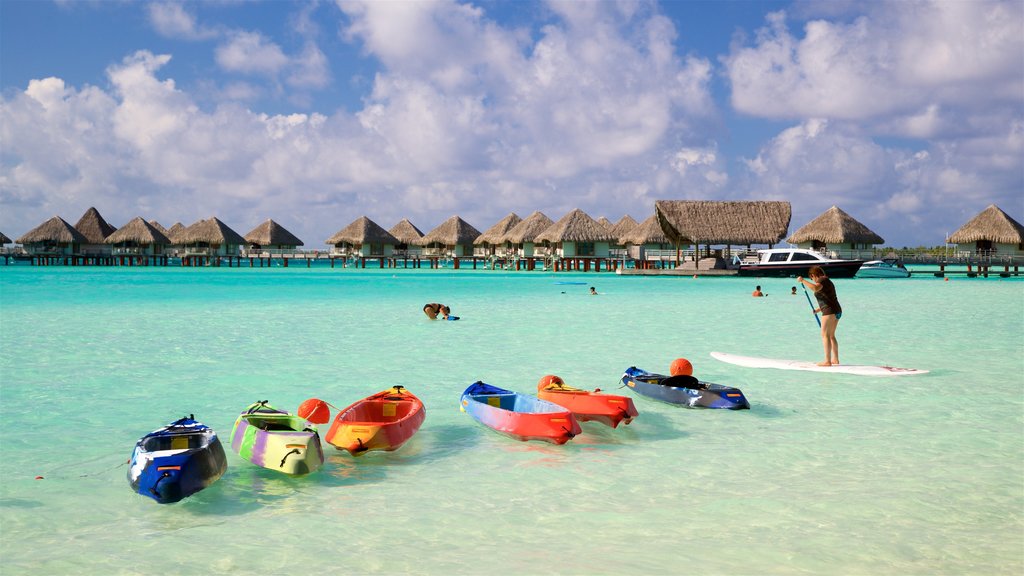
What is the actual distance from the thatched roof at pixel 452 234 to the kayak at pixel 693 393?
53.8 meters

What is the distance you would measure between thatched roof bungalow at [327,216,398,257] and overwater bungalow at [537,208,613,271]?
15.4 metres

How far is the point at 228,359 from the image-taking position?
1166 cm

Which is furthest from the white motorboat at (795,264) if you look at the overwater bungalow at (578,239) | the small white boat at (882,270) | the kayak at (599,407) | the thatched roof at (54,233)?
the thatched roof at (54,233)

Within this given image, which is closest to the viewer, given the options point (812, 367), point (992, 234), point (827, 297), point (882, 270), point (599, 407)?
point (599, 407)

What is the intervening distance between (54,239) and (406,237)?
87.6ft

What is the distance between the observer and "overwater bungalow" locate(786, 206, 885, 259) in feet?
152

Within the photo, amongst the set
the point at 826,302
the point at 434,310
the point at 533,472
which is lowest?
the point at 533,472

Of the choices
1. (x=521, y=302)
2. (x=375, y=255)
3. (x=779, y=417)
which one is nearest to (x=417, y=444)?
(x=779, y=417)

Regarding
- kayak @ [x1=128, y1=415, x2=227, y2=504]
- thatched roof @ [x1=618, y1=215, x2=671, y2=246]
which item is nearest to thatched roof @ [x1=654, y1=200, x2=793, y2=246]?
thatched roof @ [x1=618, y1=215, x2=671, y2=246]

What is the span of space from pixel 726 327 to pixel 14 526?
13675 mm

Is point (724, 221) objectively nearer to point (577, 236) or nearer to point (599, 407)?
point (577, 236)

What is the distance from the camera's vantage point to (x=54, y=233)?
61469mm

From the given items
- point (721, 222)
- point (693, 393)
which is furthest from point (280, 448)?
point (721, 222)

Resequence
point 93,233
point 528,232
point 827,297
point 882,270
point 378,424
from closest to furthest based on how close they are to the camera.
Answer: point 378,424 < point 827,297 < point 882,270 < point 528,232 < point 93,233
